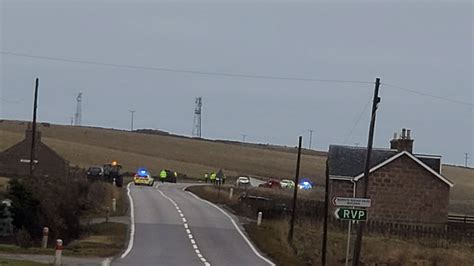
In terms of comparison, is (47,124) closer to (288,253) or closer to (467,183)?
(467,183)

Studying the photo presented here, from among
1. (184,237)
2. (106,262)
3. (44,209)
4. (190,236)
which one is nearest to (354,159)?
(190,236)

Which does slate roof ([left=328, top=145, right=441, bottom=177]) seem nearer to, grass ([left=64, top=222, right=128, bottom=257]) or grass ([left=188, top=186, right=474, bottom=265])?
grass ([left=188, top=186, right=474, bottom=265])

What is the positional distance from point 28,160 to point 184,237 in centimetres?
3984

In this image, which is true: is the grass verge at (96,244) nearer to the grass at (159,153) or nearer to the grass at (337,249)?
the grass at (337,249)

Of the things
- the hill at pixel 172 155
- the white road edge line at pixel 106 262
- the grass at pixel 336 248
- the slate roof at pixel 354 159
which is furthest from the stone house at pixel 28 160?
the white road edge line at pixel 106 262

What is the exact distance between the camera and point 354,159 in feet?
200

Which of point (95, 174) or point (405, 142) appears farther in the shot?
point (95, 174)

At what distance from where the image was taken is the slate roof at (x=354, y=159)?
194ft

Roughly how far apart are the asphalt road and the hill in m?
39.9

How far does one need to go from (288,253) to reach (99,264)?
10.3m

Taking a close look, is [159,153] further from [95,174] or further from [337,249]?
[337,249]

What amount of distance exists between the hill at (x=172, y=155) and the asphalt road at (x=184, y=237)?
131 feet

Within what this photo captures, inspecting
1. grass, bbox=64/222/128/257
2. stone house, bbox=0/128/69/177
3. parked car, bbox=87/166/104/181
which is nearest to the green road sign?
grass, bbox=64/222/128/257

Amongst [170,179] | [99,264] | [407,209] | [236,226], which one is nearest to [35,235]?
[236,226]
